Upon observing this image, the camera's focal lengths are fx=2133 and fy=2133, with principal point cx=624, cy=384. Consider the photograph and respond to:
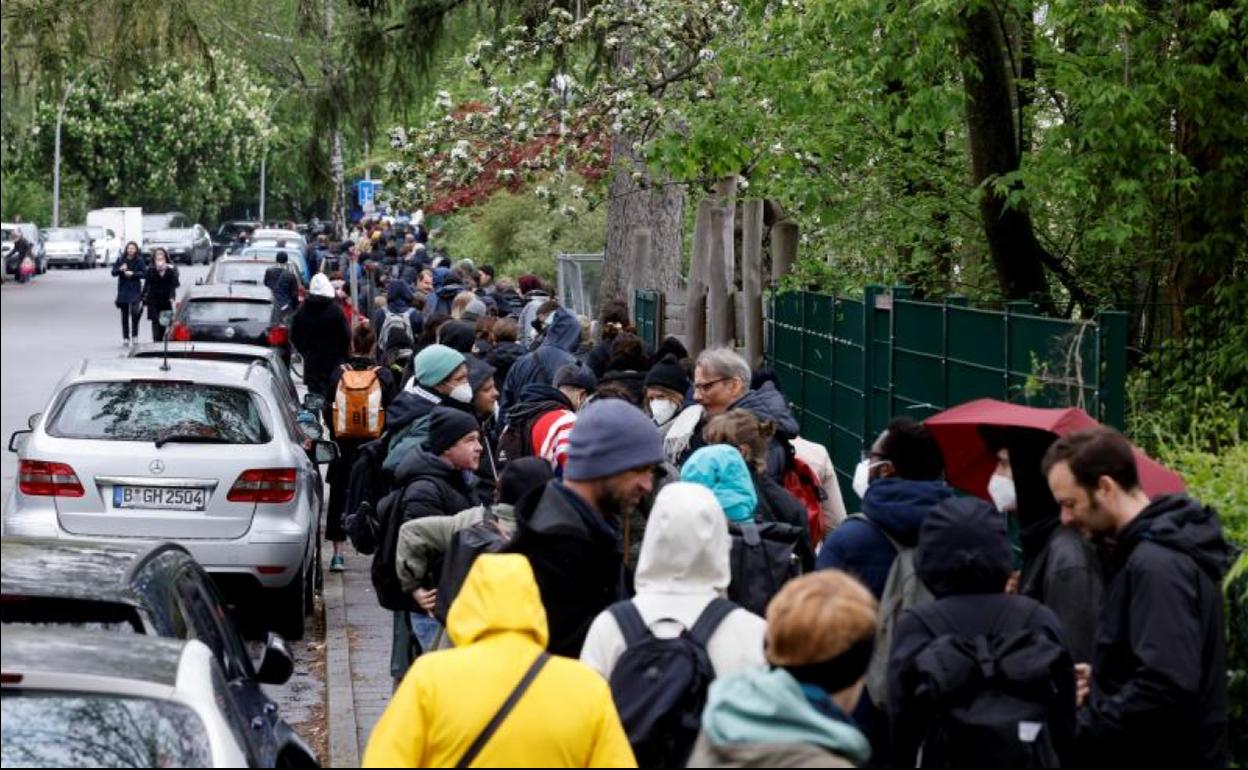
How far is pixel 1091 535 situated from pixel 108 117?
89255 millimetres

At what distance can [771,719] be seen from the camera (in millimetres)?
4328

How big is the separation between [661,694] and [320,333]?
15.0 m

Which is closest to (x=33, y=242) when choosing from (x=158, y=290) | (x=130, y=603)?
(x=158, y=290)

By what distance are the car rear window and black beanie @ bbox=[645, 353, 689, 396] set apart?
15737 millimetres

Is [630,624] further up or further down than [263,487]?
further up

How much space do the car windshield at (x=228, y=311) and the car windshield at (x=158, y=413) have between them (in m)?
13.7

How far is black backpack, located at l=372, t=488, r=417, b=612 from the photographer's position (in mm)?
8625

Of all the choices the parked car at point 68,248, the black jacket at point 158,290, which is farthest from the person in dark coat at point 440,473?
the parked car at point 68,248

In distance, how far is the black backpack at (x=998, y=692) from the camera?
5457 millimetres

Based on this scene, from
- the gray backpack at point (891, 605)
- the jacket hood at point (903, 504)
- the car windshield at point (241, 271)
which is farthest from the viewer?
the car windshield at point (241, 271)

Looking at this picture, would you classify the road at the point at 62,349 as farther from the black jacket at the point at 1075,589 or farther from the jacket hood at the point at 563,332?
the black jacket at the point at 1075,589

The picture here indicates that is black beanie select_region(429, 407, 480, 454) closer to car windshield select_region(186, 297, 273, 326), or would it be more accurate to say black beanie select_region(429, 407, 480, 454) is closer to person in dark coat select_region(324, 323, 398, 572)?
person in dark coat select_region(324, 323, 398, 572)

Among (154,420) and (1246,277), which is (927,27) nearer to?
(1246,277)

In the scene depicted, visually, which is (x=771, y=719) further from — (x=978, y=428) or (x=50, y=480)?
(x=50, y=480)
